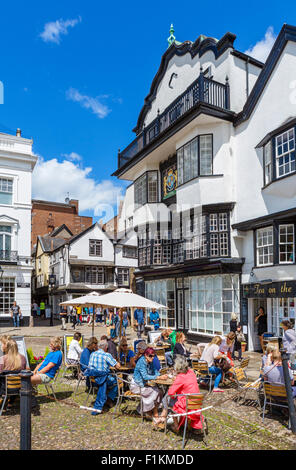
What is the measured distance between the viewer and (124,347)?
395 inches

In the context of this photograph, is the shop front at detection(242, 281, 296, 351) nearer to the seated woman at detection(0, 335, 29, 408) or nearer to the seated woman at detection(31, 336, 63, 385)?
the seated woman at detection(31, 336, 63, 385)

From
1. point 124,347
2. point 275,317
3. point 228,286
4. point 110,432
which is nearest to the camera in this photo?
point 110,432

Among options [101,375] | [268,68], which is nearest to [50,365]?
[101,375]

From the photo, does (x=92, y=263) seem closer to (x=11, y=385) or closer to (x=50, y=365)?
(x=50, y=365)

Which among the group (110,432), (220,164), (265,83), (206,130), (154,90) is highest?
(154,90)

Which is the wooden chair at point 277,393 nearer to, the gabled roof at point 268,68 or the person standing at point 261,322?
the person standing at point 261,322

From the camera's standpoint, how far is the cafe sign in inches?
534

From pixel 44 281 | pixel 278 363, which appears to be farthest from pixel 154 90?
pixel 44 281

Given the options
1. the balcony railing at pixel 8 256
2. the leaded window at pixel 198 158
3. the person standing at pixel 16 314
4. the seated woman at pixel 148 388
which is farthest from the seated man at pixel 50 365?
the balcony railing at pixel 8 256

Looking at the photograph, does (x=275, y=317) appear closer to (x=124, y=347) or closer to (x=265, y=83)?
(x=124, y=347)

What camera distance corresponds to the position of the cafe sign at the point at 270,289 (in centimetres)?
1356

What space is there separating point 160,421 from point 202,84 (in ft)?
45.7

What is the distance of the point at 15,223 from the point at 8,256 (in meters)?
2.53

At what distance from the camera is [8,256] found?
96.2 feet
